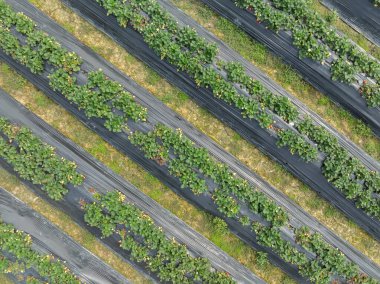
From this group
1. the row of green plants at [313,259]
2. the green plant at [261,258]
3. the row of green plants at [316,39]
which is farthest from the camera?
the green plant at [261,258]

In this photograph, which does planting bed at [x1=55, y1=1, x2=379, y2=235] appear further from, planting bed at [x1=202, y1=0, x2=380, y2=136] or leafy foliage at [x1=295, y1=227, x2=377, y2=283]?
leafy foliage at [x1=295, y1=227, x2=377, y2=283]

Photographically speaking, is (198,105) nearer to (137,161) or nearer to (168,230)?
(137,161)

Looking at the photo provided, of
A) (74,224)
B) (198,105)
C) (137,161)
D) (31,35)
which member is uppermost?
(198,105)

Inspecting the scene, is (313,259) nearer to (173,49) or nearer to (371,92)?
(371,92)

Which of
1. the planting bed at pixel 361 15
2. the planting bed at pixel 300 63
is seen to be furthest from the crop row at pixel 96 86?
the planting bed at pixel 361 15

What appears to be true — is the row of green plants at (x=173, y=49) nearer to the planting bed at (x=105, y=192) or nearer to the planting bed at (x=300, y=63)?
the planting bed at (x=300, y=63)

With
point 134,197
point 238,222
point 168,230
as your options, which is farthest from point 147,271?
point 238,222

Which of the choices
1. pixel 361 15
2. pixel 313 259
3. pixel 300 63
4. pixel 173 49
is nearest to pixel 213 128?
pixel 173 49
